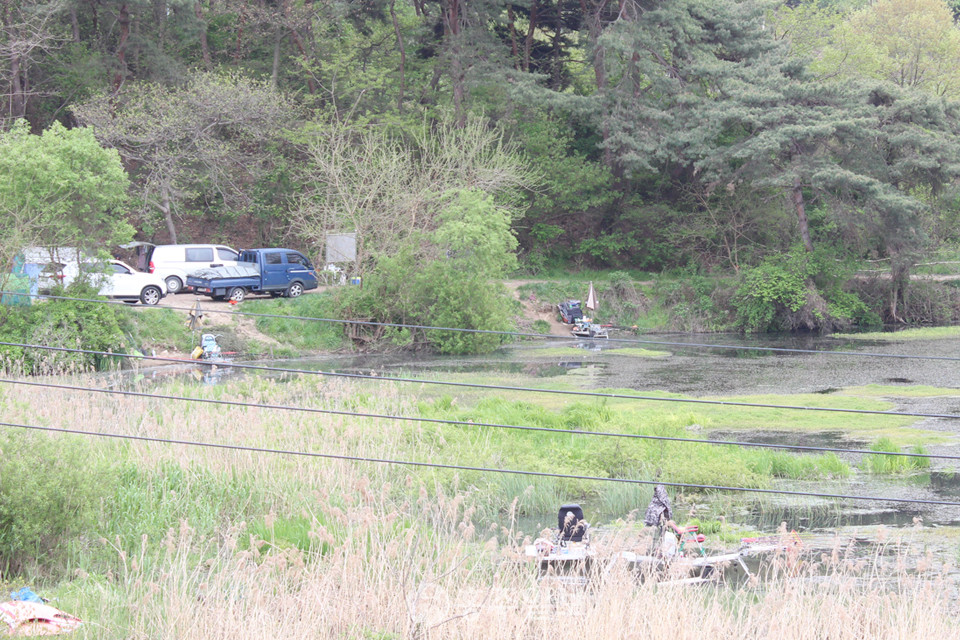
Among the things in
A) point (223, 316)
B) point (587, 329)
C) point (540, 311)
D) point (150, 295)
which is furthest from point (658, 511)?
point (540, 311)

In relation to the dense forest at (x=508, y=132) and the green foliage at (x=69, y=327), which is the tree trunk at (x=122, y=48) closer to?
the dense forest at (x=508, y=132)

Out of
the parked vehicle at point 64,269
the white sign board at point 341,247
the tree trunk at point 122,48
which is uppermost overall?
the tree trunk at point 122,48

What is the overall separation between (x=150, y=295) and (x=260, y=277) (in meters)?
3.99

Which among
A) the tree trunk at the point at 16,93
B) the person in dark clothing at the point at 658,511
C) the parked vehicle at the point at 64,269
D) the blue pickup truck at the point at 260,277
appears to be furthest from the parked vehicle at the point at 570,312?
the person in dark clothing at the point at 658,511

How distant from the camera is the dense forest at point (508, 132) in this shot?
35.2 metres

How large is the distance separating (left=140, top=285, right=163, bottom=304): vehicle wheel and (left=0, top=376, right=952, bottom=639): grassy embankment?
11.9 metres

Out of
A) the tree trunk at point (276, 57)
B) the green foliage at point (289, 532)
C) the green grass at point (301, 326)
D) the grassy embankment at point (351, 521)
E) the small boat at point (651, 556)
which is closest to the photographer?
the grassy embankment at point (351, 521)

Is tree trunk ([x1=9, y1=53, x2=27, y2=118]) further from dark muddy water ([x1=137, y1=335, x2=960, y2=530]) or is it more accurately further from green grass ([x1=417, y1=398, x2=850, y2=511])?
green grass ([x1=417, y1=398, x2=850, y2=511])

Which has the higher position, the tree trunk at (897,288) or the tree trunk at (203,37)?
the tree trunk at (203,37)

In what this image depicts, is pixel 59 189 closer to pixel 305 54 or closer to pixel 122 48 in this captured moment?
pixel 122 48

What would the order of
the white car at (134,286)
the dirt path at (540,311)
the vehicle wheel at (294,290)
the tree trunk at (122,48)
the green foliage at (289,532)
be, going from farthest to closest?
the tree trunk at (122,48) < the dirt path at (540,311) < the vehicle wheel at (294,290) < the white car at (134,286) < the green foliage at (289,532)

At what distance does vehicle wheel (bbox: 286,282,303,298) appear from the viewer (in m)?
34.2

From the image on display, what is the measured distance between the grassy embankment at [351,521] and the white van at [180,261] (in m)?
14.0

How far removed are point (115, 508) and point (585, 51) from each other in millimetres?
36787
